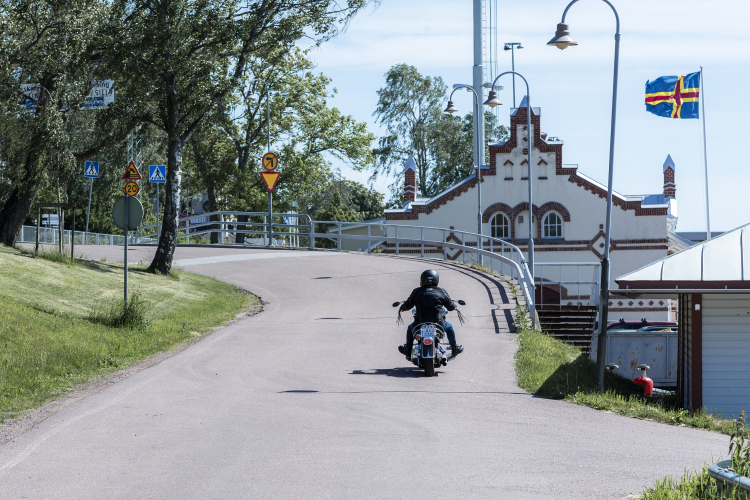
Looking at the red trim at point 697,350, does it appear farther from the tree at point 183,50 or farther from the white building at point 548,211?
the white building at point 548,211

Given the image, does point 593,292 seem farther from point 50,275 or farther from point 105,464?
point 105,464

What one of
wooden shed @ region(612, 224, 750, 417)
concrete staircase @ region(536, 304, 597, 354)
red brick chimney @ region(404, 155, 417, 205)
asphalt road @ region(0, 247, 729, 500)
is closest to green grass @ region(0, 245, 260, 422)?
asphalt road @ region(0, 247, 729, 500)

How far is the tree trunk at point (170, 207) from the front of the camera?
72.5ft

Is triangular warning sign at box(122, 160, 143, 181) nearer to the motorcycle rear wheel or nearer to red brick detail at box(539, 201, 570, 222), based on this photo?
the motorcycle rear wheel

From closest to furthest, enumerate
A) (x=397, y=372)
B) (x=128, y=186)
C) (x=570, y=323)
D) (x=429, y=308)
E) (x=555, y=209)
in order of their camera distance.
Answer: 1. (x=429, y=308)
2. (x=397, y=372)
3. (x=128, y=186)
4. (x=570, y=323)
5. (x=555, y=209)

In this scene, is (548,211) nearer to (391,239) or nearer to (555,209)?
(555,209)

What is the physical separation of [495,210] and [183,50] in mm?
24243

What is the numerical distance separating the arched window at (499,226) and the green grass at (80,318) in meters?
22.5

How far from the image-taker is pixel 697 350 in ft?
46.8

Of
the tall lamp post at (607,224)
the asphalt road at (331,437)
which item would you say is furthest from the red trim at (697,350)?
the asphalt road at (331,437)

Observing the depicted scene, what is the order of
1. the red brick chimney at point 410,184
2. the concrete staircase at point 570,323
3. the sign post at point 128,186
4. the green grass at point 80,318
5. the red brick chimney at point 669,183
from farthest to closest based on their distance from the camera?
1. the red brick chimney at point 669,183
2. the red brick chimney at point 410,184
3. the concrete staircase at point 570,323
4. the sign post at point 128,186
5. the green grass at point 80,318

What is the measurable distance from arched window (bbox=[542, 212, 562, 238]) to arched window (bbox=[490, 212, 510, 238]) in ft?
6.33

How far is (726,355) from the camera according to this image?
46.6ft

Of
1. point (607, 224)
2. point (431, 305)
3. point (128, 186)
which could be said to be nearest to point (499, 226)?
point (128, 186)
